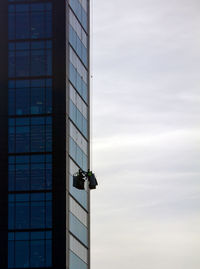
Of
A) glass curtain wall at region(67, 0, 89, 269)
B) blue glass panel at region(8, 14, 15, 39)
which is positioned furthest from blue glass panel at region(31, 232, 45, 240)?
blue glass panel at region(8, 14, 15, 39)

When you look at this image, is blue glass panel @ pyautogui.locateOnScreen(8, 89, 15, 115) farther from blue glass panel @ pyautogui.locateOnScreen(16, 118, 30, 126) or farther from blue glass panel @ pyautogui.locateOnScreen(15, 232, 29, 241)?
blue glass panel @ pyautogui.locateOnScreen(15, 232, 29, 241)

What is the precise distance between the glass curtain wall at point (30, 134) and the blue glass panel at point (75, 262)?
110 inches

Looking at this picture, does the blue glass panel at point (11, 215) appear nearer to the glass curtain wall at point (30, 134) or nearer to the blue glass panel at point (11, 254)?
the glass curtain wall at point (30, 134)

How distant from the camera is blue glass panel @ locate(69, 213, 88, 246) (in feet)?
344

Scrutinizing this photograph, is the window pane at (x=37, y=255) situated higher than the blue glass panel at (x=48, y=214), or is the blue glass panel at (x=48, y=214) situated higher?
the blue glass panel at (x=48, y=214)

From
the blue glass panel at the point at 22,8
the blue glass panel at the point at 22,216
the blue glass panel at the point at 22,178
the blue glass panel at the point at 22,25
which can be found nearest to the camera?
the blue glass panel at the point at 22,216

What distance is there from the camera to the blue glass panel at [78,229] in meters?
105

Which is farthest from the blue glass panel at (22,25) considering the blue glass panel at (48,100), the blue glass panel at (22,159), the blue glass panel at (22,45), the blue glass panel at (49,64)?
the blue glass panel at (22,159)

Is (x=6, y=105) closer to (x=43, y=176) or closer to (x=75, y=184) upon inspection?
(x=43, y=176)

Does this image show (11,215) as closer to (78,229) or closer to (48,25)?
(78,229)

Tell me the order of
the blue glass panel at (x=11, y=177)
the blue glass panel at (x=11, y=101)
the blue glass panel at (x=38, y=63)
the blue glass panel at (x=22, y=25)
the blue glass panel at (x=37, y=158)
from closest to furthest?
the blue glass panel at (x=11, y=177) → the blue glass panel at (x=37, y=158) → the blue glass panel at (x=11, y=101) → the blue glass panel at (x=38, y=63) → the blue glass panel at (x=22, y=25)

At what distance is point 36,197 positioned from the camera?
339 feet

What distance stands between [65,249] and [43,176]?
7.74 meters

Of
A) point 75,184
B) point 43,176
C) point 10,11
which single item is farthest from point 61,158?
point 75,184
